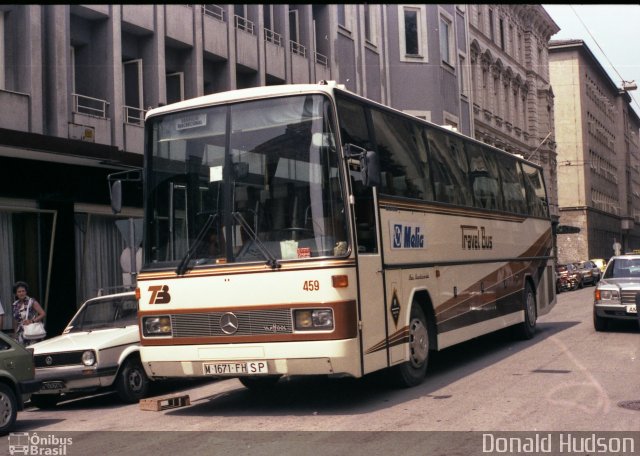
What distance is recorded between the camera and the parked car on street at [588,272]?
47.0 metres

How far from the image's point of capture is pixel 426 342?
1170 cm

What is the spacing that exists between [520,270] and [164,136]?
29.2 ft

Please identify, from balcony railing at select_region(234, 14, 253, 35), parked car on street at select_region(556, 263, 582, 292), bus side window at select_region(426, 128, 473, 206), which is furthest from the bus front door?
parked car on street at select_region(556, 263, 582, 292)

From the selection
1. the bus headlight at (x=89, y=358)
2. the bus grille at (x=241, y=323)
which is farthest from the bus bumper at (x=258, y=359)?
the bus headlight at (x=89, y=358)

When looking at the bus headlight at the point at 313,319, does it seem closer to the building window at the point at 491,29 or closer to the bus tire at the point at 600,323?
the bus tire at the point at 600,323

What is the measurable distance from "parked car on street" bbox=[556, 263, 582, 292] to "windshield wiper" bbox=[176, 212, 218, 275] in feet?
117

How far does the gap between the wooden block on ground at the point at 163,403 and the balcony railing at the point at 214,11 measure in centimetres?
1528

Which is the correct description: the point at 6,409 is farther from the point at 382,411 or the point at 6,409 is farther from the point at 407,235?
the point at 407,235

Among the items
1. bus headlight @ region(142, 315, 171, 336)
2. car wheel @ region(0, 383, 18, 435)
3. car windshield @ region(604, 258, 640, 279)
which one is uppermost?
car windshield @ region(604, 258, 640, 279)

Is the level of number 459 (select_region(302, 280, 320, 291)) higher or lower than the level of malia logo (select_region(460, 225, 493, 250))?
lower

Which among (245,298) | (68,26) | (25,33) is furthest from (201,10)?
(245,298)

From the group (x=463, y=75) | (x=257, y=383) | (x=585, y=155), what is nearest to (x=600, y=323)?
(x=257, y=383)

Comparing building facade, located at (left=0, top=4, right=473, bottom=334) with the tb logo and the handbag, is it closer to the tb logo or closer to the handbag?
the handbag

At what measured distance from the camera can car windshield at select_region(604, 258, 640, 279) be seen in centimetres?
1838
